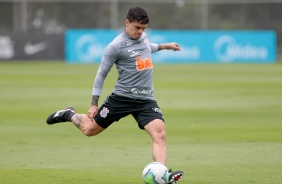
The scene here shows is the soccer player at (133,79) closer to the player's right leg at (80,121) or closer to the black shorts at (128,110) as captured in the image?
the black shorts at (128,110)

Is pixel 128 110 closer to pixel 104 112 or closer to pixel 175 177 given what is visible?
pixel 104 112

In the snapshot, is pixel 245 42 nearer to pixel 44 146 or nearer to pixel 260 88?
pixel 260 88

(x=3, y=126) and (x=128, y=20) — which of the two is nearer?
(x=128, y=20)

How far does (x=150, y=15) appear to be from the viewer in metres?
46.9

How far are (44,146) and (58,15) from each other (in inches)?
1302

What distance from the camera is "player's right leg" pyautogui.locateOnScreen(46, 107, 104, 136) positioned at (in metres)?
11.1

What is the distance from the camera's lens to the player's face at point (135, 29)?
10.2m

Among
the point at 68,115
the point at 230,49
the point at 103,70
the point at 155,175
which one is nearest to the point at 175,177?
the point at 155,175

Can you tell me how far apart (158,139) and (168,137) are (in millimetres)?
5360

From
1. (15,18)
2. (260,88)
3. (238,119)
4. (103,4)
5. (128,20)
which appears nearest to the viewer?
(128,20)

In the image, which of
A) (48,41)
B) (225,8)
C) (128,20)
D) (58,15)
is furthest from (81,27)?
(128,20)

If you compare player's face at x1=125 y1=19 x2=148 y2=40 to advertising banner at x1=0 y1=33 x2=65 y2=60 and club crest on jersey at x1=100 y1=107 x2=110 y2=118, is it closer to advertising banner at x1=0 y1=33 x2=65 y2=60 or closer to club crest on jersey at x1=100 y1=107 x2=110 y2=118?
club crest on jersey at x1=100 y1=107 x2=110 y2=118

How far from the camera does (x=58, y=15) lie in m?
46.6

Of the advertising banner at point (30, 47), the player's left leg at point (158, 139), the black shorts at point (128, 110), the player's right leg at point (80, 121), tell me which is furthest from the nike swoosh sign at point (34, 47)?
the player's left leg at point (158, 139)
